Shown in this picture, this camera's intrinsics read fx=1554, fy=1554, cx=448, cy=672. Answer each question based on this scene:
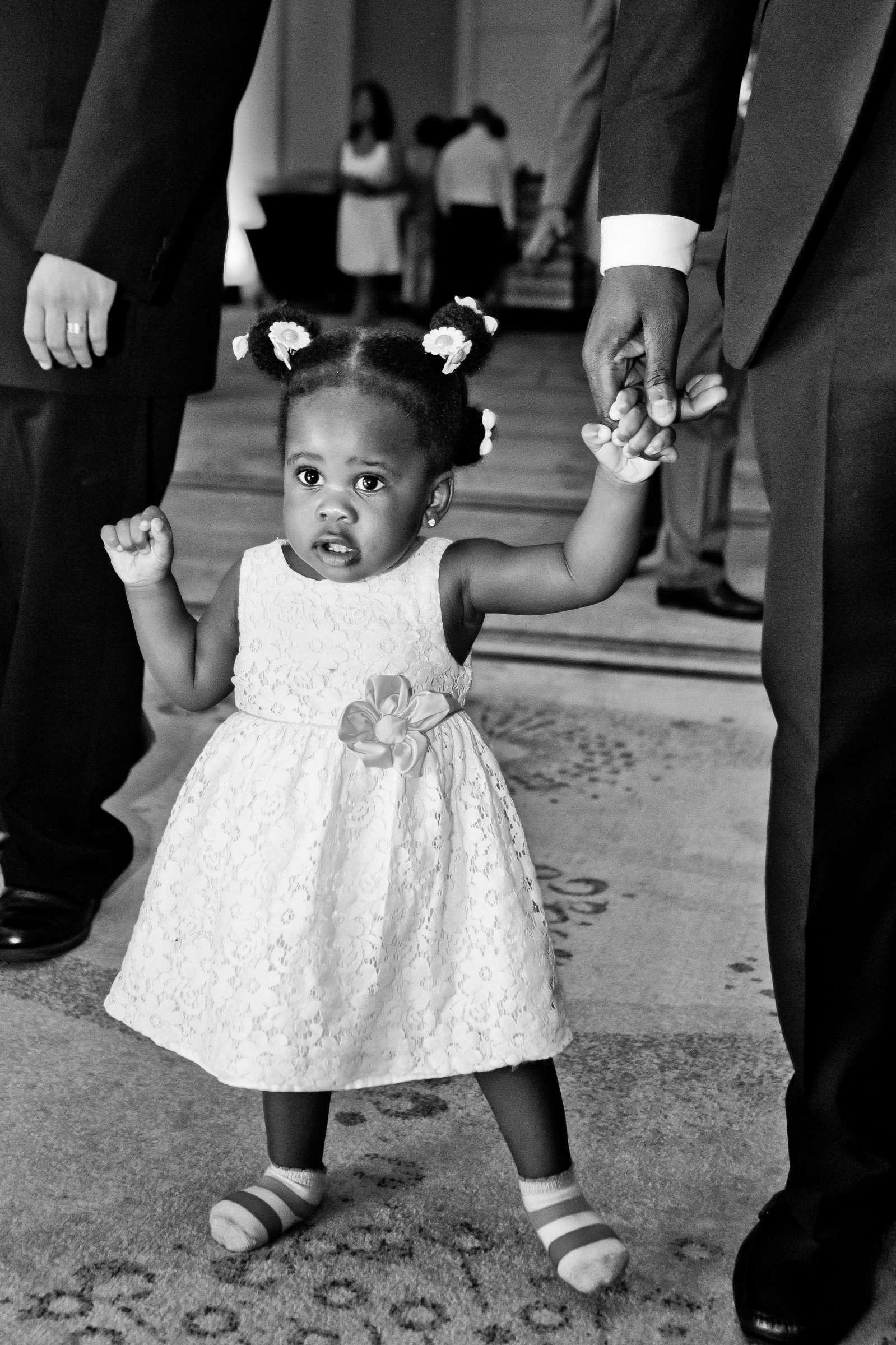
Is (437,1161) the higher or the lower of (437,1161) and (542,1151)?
the lower

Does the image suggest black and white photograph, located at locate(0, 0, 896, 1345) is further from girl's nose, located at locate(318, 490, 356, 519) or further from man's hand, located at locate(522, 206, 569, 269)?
man's hand, located at locate(522, 206, 569, 269)

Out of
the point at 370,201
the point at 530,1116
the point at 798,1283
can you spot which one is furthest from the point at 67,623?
the point at 370,201

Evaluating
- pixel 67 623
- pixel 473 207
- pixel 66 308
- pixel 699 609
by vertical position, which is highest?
pixel 66 308

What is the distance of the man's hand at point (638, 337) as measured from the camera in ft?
3.45

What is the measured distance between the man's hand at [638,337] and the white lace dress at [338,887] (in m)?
0.21

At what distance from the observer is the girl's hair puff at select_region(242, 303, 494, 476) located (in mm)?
1164

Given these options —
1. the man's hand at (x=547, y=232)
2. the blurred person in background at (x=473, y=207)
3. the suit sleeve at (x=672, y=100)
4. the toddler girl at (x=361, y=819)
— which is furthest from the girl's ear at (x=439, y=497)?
the blurred person in background at (x=473, y=207)

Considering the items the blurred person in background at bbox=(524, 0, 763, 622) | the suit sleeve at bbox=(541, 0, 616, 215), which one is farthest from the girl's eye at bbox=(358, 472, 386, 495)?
the suit sleeve at bbox=(541, 0, 616, 215)

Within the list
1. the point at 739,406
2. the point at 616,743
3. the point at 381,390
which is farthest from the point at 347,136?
the point at 381,390

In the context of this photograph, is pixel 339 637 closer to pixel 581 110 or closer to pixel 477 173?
pixel 581 110

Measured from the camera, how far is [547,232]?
11.7ft

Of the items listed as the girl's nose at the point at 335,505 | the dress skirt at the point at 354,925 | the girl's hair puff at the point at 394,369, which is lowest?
the dress skirt at the point at 354,925

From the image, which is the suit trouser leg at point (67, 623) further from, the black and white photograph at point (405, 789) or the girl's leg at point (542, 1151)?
the girl's leg at point (542, 1151)

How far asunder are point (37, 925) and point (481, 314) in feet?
2.79
